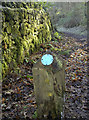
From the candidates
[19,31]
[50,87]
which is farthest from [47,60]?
[19,31]

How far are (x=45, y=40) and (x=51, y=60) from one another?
6.74 meters

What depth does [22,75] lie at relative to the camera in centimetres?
500

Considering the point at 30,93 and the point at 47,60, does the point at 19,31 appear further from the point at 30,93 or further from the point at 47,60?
the point at 47,60

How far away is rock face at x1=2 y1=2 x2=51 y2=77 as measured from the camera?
16.5ft

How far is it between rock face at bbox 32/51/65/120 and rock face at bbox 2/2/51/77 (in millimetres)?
3228

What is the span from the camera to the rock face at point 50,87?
1805 millimetres

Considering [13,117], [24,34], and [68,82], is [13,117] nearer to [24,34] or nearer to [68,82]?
[68,82]

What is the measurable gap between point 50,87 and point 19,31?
4532mm

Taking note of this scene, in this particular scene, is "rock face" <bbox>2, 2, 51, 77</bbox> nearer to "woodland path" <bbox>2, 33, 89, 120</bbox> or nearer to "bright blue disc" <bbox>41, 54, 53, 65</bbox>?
"woodland path" <bbox>2, 33, 89, 120</bbox>

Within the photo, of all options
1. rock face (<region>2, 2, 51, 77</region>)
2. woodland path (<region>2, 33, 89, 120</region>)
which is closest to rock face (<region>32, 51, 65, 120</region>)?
woodland path (<region>2, 33, 89, 120</region>)

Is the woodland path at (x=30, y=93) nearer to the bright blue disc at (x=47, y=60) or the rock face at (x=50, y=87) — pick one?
the rock face at (x=50, y=87)

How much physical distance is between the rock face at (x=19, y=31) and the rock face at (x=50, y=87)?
10.6ft

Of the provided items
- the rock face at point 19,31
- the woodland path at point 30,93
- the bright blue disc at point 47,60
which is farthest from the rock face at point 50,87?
the rock face at point 19,31

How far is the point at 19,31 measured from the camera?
19.1ft
